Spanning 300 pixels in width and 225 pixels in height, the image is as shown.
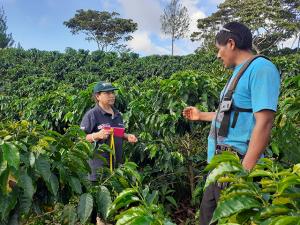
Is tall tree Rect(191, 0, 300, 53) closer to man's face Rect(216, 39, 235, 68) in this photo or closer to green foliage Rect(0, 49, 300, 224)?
green foliage Rect(0, 49, 300, 224)

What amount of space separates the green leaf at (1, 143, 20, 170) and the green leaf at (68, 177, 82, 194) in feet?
1.22

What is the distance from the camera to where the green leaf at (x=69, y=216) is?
6.88 ft

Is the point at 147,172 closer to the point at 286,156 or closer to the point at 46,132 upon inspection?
the point at 286,156

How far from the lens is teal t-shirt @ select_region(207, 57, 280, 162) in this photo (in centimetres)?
227

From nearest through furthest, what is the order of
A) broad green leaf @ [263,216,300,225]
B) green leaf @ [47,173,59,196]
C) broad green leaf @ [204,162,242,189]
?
broad green leaf @ [263,216,300,225]
broad green leaf @ [204,162,242,189]
green leaf @ [47,173,59,196]

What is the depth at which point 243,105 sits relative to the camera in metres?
2.40

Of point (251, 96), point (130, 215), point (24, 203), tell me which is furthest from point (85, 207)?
point (251, 96)

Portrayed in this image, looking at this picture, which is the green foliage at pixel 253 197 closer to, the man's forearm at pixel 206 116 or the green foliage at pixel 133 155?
the green foliage at pixel 133 155

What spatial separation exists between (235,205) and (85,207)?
98cm

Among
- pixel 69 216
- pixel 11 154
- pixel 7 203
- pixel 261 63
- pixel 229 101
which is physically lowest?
pixel 69 216

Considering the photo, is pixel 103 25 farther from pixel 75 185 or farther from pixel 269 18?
pixel 75 185

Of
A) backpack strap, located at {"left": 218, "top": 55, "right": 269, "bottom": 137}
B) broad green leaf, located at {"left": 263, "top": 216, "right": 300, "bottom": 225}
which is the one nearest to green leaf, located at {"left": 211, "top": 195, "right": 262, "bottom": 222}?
broad green leaf, located at {"left": 263, "top": 216, "right": 300, "bottom": 225}

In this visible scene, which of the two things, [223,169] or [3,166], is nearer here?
[223,169]

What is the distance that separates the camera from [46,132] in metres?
2.29
